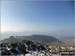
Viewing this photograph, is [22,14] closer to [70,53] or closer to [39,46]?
[39,46]

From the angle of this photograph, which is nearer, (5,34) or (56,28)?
(5,34)

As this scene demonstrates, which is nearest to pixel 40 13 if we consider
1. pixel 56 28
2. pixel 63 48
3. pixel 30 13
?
pixel 30 13

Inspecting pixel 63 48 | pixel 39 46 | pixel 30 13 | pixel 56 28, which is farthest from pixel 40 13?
pixel 63 48

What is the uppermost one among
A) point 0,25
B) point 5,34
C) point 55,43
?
point 0,25

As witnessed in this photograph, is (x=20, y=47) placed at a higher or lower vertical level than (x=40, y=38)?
lower

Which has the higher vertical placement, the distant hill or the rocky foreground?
the distant hill

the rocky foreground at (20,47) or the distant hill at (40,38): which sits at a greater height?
the distant hill at (40,38)

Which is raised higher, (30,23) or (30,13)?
(30,13)

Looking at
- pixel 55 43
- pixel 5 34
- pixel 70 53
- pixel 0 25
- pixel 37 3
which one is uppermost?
pixel 37 3

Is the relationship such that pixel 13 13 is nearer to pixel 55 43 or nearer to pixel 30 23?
pixel 30 23
